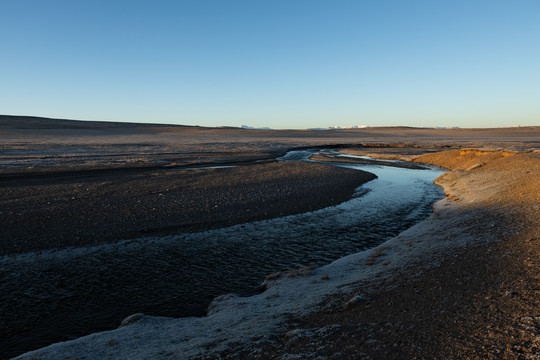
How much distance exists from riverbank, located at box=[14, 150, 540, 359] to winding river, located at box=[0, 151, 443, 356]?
122 cm

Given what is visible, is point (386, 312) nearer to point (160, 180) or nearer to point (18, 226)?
point (18, 226)

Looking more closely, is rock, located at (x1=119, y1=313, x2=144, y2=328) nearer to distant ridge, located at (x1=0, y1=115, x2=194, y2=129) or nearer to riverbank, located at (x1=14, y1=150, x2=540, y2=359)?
riverbank, located at (x1=14, y1=150, x2=540, y2=359)

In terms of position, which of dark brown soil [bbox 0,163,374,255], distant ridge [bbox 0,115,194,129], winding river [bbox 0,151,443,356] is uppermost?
distant ridge [bbox 0,115,194,129]

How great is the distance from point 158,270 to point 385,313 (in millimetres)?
7415

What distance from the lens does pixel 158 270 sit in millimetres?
10773

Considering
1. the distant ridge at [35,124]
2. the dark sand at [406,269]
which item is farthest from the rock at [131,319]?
the distant ridge at [35,124]

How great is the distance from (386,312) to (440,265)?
2.93 metres

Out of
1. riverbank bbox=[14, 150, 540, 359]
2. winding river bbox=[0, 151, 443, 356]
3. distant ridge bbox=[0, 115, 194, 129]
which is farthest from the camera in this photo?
distant ridge bbox=[0, 115, 194, 129]

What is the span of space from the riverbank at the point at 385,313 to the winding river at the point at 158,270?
1.22 m

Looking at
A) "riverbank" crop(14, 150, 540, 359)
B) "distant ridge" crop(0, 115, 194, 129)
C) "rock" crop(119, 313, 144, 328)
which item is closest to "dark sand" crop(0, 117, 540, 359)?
"riverbank" crop(14, 150, 540, 359)

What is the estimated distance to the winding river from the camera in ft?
26.6

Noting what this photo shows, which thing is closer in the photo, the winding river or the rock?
the rock

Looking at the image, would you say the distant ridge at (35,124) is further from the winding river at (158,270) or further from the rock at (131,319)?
the rock at (131,319)

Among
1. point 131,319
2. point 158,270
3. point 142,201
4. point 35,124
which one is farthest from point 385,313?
point 35,124
